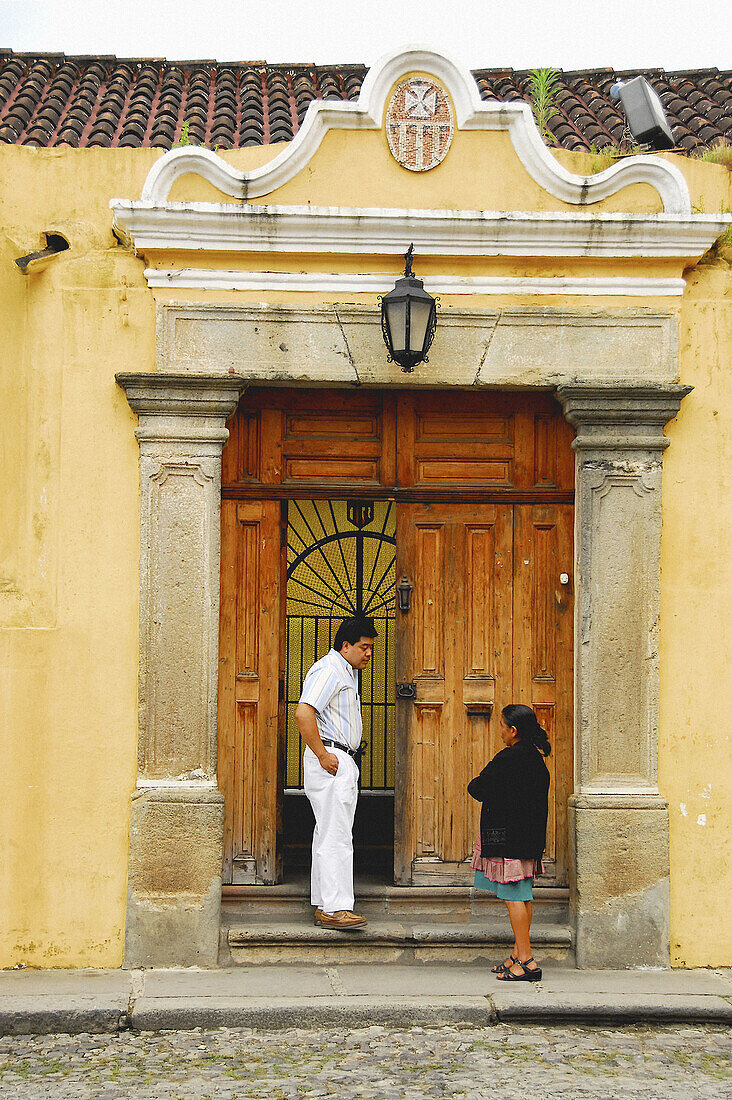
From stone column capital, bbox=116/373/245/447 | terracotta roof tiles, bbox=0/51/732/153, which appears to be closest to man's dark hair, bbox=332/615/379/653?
stone column capital, bbox=116/373/245/447

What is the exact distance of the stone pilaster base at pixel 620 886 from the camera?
6516 millimetres

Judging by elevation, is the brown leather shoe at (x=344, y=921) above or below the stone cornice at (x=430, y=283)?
below

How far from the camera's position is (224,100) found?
9.16 metres

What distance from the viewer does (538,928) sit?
6695 mm

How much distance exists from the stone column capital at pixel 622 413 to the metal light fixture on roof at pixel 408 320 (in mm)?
864

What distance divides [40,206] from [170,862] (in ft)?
11.7

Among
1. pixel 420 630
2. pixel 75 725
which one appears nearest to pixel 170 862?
pixel 75 725

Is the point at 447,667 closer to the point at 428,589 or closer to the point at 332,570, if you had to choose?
the point at 428,589

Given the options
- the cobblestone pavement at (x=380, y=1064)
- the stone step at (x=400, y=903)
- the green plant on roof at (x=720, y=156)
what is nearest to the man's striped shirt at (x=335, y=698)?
the stone step at (x=400, y=903)

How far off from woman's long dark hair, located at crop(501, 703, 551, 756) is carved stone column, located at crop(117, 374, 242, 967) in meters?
1.58

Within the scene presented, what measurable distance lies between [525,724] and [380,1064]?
5.75 feet

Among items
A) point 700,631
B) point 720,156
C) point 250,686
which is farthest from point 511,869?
point 720,156

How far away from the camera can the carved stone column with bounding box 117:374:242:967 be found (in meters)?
6.40

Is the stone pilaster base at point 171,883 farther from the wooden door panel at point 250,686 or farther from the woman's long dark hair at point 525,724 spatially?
the woman's long dark hair at point 525,724
